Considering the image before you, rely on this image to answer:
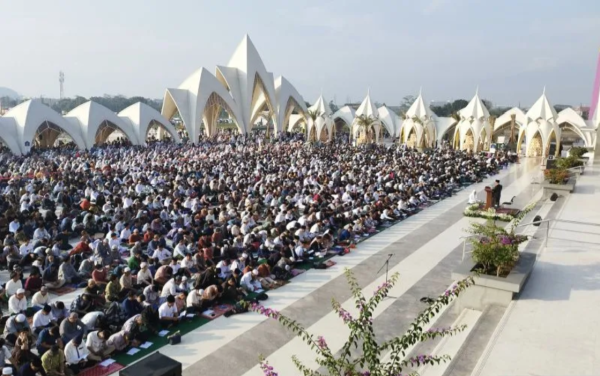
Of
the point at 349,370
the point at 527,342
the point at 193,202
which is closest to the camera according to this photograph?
the point at 349,370

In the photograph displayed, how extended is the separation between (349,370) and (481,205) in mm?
13028

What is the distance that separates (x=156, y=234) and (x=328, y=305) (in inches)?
176

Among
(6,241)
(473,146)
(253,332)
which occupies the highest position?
(473,146)

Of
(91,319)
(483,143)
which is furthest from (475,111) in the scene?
(91,319)

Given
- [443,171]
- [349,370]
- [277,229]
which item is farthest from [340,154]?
[349,370]

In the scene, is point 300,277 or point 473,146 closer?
point 300,277

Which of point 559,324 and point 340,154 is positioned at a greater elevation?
point 340,154

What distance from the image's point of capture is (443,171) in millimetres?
20516

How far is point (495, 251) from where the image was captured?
689 centimetres

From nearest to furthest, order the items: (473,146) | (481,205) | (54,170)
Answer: (481,205) → (54,170) → (473,146)

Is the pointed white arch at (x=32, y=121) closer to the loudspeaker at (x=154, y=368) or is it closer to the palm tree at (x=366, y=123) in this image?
the palm tree at (x=366, y=123)

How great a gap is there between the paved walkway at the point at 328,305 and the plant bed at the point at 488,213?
1185 millimetres

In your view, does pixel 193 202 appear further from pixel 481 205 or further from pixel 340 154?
pixel 340 154

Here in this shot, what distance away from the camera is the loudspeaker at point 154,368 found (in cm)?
263
